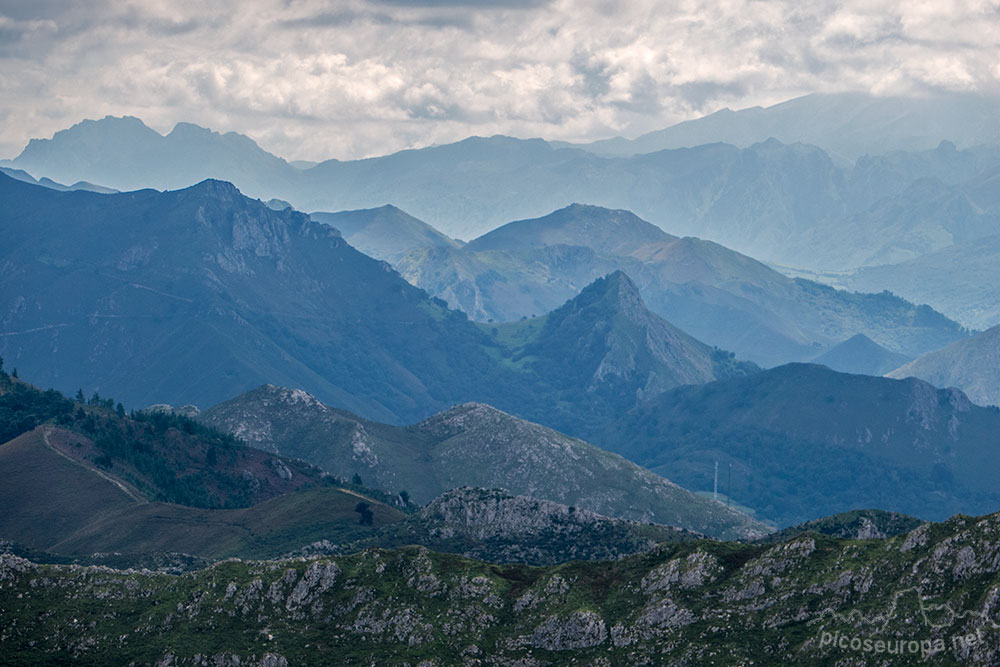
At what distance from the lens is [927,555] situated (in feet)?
534

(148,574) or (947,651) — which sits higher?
(947,651)

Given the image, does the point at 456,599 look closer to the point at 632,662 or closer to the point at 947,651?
the point at 632,662

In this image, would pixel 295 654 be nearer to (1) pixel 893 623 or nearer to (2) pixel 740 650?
Answer: (2) pixel 740 650

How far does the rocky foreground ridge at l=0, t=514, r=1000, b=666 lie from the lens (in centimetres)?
15850

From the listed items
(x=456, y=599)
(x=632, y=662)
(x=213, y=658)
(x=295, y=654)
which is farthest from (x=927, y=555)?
(x=213, y=658)

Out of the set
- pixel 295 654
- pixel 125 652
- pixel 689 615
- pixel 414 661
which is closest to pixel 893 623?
pixel 689 615

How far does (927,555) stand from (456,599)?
212ft

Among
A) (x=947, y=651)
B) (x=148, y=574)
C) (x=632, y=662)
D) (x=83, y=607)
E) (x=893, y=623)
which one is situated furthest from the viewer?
(x=148, y=574)

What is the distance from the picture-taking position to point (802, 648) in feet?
513

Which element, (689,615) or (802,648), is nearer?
(802,648)

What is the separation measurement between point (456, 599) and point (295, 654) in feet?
82.8

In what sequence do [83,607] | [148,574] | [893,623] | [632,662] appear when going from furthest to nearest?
[148,574]
[83,607]
[632,662]
[893,623]

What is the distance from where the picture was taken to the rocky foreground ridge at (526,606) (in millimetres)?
158500

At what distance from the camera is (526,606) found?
183125 mm
